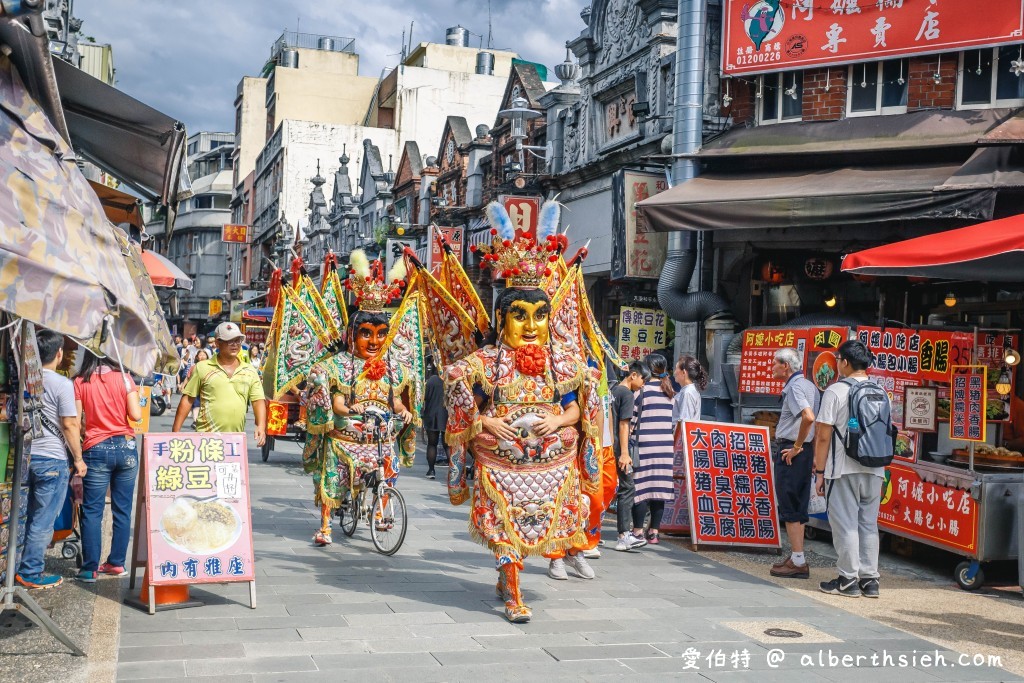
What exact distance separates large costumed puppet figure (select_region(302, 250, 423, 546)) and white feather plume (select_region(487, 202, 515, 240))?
84.3 inches

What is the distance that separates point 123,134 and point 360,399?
3668 mm

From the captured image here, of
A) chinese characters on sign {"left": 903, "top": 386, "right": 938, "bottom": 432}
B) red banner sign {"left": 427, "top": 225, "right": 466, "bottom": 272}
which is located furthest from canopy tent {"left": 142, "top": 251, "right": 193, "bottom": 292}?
red banner sign {"left": 427, "top": 225, "right": 466, "bottom": 272}

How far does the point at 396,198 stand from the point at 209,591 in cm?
3064

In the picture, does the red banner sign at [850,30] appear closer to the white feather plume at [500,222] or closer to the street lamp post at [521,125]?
the street lamp post at [521,125]

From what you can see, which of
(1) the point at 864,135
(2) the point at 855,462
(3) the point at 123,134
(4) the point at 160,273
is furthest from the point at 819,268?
(3) the point at 123,134

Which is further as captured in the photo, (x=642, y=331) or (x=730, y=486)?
(x=642, y=331)

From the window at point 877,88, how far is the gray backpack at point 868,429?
698 cm

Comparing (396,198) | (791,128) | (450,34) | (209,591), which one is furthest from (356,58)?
(209,591)

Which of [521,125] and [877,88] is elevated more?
[521,125]

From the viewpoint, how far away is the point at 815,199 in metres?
13.1

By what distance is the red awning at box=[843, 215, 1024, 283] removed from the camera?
26.9ft

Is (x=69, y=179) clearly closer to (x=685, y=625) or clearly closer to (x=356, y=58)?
(x=685, y=625)

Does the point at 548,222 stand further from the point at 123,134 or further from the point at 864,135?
the point at 864,135

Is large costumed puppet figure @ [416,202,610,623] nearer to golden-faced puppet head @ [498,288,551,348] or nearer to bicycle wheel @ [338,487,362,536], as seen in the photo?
golden-faced puppet head @ [498,288,551,348]
